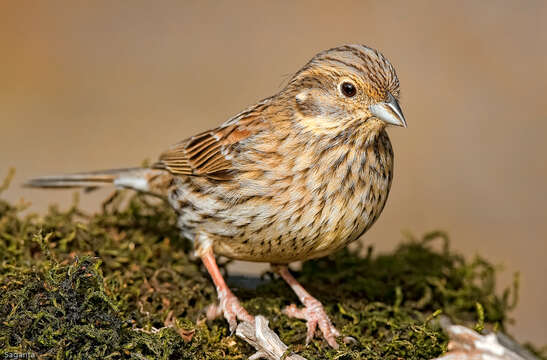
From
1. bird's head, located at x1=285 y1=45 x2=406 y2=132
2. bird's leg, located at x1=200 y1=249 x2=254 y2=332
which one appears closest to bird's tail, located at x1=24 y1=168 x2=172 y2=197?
bird's leg, located at x1=200 y1=249 x2=254 y2=332

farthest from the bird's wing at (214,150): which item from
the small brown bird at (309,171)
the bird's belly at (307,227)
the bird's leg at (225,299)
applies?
the bird's leg at (225,299)

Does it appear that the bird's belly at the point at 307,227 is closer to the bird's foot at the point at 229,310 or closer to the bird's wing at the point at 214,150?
the bird's foot at the point at 229,310

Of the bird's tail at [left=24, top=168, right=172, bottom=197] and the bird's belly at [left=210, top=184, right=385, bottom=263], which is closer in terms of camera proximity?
the bird's belly at [left=210, top=184, right=385, bottom=263]

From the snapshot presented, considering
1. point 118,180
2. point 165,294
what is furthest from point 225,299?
point 118,180

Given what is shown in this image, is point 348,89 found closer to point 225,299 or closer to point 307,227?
point 307,227

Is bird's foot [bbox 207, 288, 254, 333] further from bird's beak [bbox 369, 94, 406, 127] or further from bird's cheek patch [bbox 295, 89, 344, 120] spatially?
bird's beak [bbox 369, 94, 406, 127]

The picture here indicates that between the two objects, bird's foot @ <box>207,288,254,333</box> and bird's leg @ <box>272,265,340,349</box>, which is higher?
bird's foot @ <box>207,288,254,333</box>

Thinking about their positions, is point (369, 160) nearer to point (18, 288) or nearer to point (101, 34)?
point (18, 288)

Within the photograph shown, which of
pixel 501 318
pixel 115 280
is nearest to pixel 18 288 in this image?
pixel 115 280
